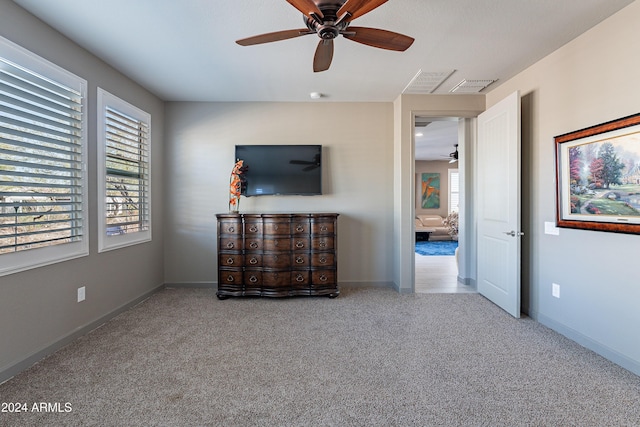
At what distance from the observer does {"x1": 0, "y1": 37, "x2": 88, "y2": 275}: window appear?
2100mm

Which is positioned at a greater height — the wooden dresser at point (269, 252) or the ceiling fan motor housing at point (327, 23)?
the ceiling fan motor housing at point (327, 23)

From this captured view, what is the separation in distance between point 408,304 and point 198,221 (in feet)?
9.74

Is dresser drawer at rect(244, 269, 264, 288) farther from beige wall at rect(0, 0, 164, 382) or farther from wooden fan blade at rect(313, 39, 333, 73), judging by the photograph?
wooden fan blade at rect(313, 39, 333, 73)

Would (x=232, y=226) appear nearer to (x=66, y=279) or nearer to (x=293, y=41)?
(x=66, y=279)

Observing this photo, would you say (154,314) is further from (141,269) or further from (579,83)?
(579,83)

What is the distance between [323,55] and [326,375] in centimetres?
229

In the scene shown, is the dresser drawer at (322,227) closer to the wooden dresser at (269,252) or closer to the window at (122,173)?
the wooden dresser at (269,252)

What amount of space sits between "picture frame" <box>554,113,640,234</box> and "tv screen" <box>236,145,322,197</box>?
8.59ft

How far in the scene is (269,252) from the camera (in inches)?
148

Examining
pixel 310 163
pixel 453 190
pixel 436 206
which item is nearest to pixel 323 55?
pixel 310 163

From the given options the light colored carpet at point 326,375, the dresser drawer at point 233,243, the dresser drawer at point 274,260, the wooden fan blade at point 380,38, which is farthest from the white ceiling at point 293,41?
the light colored carpet at point 326,375

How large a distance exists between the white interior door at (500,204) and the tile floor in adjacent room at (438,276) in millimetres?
445

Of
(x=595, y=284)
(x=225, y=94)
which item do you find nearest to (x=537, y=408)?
(x=595, y=284)

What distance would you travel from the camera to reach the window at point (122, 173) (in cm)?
302
